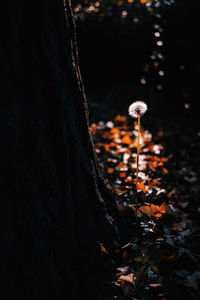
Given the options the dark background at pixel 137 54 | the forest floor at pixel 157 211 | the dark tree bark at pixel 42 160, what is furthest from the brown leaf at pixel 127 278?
the dark background at pixel 137 54

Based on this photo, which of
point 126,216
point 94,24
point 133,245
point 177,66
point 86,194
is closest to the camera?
point 86,194

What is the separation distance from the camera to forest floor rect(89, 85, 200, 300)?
1543 millimetres

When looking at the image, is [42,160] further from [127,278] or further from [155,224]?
[155,224]

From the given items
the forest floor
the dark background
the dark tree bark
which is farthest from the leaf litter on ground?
the dark background

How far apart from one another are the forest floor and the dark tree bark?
0.99 feet

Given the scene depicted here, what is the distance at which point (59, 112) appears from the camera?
4.23ft

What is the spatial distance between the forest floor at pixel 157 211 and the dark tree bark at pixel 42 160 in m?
0.30

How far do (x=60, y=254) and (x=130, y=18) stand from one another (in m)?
7.23

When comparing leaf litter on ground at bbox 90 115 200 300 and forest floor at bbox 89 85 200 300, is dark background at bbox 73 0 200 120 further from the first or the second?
leaf litter on ground at bbox 90 115 200 300

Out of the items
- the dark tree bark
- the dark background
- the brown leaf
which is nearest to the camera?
the dark tree bark

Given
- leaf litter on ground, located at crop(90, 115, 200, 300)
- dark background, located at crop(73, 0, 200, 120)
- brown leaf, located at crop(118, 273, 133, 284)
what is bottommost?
brown leaf, located at crop(118, 273, 133, 284)

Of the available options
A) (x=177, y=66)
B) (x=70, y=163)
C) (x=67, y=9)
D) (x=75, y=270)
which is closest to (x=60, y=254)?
(x=75, y=270)

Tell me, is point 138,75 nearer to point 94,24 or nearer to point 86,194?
point 94,24

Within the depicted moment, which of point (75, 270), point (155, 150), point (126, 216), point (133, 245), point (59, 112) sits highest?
point (155, 150)
